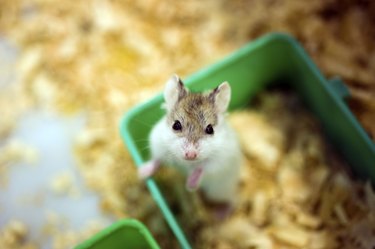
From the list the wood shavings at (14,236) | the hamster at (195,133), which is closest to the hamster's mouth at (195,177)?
the hamster at (195,133)

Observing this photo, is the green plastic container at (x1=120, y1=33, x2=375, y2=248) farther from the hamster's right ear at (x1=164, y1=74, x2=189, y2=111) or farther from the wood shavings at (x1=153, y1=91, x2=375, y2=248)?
the hamster's right ear at (x1=164, y1=74, x2=189, y2=111)

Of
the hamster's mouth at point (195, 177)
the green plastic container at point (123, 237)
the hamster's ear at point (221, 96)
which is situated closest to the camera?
the hamster's ear at point (221, 96)

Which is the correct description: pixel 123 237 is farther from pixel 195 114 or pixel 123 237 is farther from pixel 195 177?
pixel 195 114

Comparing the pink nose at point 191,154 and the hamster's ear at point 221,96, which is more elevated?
the hamster's ear at point 221,96

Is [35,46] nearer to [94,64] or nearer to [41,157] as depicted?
[94,64]

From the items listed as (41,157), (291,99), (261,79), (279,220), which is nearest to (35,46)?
(41,157)

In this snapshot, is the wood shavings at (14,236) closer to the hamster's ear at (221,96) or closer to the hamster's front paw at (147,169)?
the hamster's front paw at (147,169)

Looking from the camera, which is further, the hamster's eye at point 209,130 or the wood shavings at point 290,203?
the wood shavings at point 290,203
